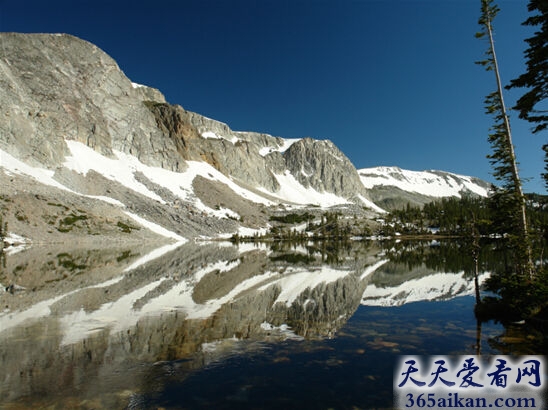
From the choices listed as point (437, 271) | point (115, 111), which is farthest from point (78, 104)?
point (437, 271)

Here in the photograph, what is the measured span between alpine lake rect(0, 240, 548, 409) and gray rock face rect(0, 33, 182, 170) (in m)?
101

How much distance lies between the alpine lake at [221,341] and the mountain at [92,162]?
209 feet

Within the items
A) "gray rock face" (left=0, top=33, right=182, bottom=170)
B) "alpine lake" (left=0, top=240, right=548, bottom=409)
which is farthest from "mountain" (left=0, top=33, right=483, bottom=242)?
"alpine lake" (left=0, top=240, right=548, bottom=409)

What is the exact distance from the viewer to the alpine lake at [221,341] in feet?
32.8

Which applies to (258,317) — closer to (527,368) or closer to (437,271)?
(527,368)

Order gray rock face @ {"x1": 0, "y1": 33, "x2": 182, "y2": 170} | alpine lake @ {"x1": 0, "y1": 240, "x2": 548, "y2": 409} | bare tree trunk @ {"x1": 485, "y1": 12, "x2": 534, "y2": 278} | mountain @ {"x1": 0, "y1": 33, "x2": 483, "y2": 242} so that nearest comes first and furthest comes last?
alpine lake @ {"x1": 0, "y1": 240, "x2": 548, "y2": 409}
bare tree trunk @ {"x1": 485, "y1": 12, "x2": 534, "y2": 278}
mountain @ {"x1": 0, "y1": 33, "x2": 483, "y2": 242}
gray rock face @ {"x1": 0, "y1": 33, "x2": 182, "y2": 170}

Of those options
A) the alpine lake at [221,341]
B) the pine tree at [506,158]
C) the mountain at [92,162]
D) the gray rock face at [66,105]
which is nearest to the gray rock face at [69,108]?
the gray rock face at [66,105]

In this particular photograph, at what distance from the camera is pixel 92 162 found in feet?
420

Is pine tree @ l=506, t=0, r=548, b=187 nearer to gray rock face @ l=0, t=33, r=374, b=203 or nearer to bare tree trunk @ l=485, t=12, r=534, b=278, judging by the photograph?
bare tree trunk @ l=485, t=12, r=534, b=278

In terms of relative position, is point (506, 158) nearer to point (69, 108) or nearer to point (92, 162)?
point (92, 162)

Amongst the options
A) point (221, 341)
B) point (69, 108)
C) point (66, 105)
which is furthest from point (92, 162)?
point (221, 341)

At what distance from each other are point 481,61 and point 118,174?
13229cm

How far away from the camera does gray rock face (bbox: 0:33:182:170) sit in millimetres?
109875

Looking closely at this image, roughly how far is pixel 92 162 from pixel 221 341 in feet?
435
